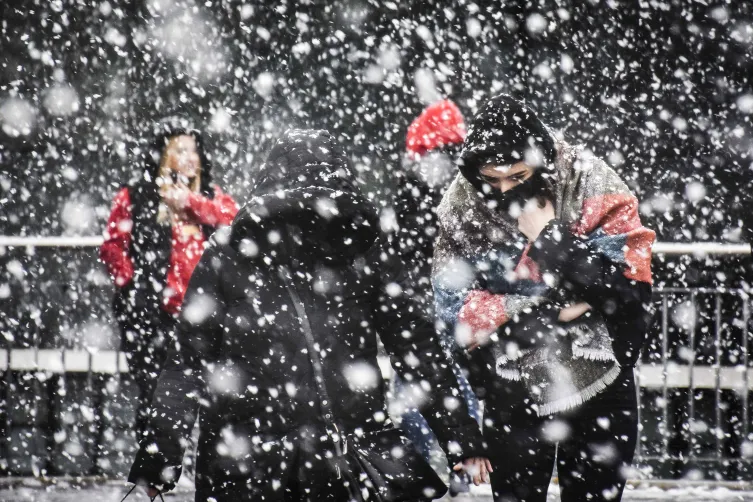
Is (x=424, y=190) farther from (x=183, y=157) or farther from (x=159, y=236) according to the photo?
(x=159, y=236)

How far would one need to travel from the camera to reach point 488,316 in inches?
108

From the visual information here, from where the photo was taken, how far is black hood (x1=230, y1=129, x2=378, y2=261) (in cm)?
271

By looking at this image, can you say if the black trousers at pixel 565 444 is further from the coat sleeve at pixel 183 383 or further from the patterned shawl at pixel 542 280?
the coat sleeve at pixel 183 383

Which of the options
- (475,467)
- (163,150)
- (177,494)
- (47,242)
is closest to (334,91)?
(47,242)

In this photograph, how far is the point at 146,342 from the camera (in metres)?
4.73

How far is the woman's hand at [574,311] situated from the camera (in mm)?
2637

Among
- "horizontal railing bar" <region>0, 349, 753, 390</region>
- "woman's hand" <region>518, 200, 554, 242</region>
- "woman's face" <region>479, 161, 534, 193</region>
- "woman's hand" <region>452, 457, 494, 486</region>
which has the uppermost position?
"woman's face" <region>479, 161, 534, 193</region>

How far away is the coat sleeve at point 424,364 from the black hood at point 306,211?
20 cm

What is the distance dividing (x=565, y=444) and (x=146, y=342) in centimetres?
284

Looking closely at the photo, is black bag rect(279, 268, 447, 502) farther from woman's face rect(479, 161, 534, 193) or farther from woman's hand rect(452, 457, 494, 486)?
woman's face rect(479, 161, 534, 193)

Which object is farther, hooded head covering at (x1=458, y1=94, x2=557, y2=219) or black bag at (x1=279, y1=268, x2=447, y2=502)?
hooded head covering at (x1=458, y1=94, x2=557, y2=219)

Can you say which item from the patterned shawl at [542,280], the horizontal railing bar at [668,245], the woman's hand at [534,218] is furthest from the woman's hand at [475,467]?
the horizontal railing bar at [668,245]

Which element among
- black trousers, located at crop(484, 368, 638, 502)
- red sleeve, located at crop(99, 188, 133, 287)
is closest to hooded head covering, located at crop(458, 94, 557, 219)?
black trousers, located at crop(484, 368, 638, 502)

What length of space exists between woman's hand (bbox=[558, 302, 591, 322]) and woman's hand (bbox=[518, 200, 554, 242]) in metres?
0.27
